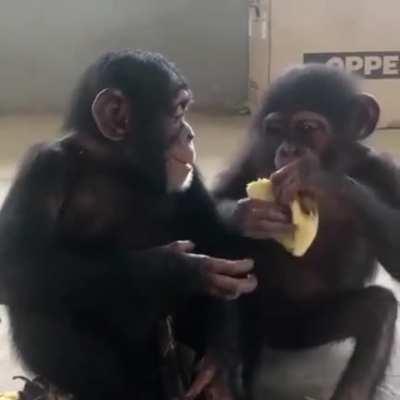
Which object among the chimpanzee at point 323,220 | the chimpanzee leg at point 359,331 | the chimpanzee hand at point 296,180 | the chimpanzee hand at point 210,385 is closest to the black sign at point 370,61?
the chimpanzee at point 323,220

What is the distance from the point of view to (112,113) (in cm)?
126

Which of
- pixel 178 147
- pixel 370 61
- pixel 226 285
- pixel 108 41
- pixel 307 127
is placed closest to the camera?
pixel 226 285

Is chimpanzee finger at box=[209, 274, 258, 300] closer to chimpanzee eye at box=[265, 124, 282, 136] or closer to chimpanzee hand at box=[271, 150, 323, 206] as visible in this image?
chimpanzee hand at box=[271, 150, 323, 206]

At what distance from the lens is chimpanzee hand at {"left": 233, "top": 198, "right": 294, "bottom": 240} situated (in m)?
1.31

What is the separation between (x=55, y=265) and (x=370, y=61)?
2592 mm

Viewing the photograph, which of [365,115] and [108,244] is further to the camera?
[365,115]

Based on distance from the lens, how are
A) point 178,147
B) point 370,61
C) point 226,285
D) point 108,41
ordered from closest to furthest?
point 226,285 → point 178,147 → point 370,61 → point 108,41

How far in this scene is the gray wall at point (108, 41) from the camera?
4164 mm

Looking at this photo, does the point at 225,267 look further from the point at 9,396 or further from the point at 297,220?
the point at 9,396

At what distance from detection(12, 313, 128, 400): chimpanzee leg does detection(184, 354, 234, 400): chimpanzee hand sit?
10 centimetres

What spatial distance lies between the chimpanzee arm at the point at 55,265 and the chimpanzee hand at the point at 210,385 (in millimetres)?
144

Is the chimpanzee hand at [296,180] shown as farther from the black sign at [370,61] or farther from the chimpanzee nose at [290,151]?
the black sign at [370,61]

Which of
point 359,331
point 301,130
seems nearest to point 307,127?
point 301,130

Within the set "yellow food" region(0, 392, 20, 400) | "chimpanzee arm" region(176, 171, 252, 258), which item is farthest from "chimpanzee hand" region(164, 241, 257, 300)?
"yellow food" region(0, 392, 20, 400)
